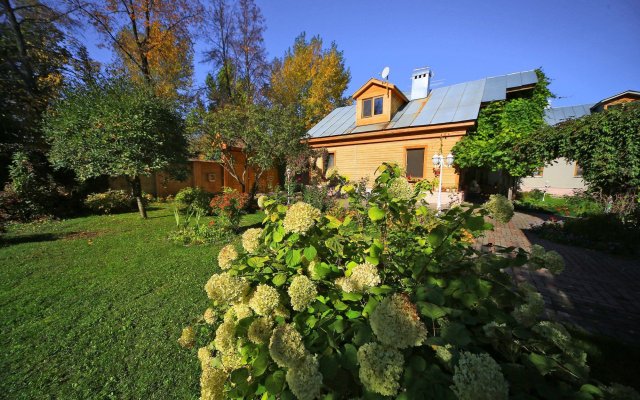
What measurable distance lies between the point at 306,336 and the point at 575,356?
0.98m

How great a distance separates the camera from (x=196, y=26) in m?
15.4

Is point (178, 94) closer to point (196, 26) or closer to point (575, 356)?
point (196, 26)

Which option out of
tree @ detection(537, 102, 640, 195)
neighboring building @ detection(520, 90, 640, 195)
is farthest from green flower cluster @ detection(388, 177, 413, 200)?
neighboring building @ detection(520, 90, 640, 195)

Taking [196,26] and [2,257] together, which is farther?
[196,26]

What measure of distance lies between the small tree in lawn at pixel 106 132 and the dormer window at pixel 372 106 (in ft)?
30.5

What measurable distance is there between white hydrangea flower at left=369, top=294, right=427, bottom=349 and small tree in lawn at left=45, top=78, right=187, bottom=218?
9.39 metres

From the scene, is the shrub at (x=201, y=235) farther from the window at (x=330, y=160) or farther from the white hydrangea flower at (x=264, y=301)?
the window at (x=330, y=160)

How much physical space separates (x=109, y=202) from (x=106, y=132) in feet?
12.6

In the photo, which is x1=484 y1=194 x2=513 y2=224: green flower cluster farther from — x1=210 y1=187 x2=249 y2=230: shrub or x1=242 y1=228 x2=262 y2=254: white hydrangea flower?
x1=210 y1=187 x2=249 y2=230: shrub

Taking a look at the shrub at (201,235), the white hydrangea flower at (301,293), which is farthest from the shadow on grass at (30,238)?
the white hydrangea flower at (301,293)

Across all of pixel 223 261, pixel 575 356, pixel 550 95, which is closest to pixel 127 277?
pixel 223 261

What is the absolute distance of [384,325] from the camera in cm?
81

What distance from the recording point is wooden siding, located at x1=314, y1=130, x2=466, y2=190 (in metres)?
10.5

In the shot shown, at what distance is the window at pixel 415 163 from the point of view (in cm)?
1114
